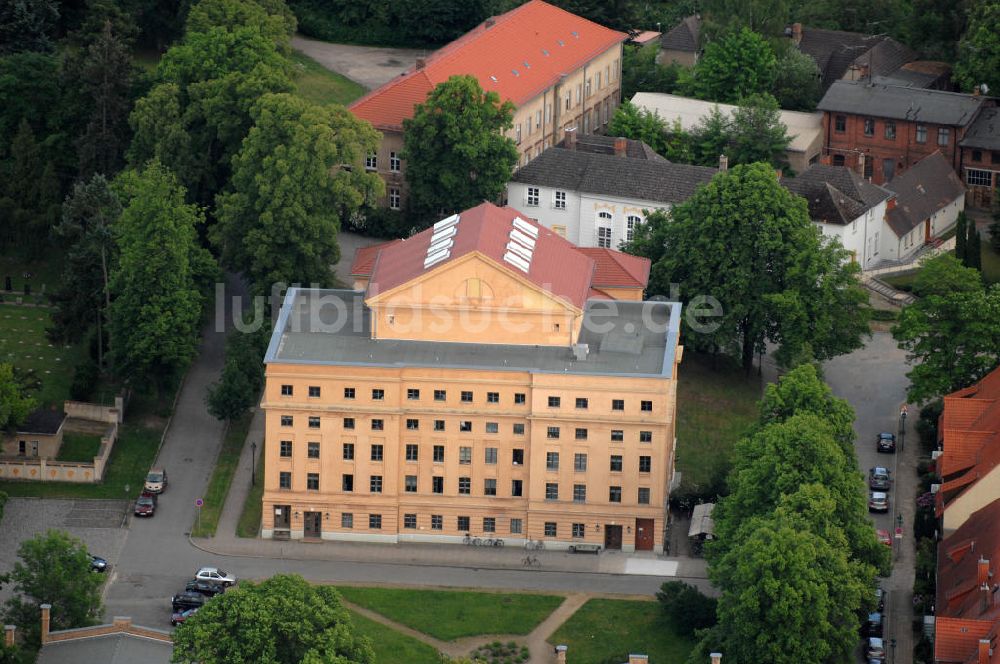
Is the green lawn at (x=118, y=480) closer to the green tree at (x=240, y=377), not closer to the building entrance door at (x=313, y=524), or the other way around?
the green tree at (x=240, y=377)

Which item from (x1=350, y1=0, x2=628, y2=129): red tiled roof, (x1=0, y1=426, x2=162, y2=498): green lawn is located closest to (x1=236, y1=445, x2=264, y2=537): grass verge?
(x1=0, y1=426, x2=162, y2=498): green lawn

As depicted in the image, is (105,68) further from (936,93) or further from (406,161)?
(936,93)

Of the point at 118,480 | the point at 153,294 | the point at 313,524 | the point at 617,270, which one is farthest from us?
the point at 153,294

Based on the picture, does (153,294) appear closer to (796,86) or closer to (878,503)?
(878,503)

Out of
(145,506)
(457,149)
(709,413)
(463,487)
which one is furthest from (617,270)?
(145,506)

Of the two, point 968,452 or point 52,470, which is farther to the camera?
point 52,470

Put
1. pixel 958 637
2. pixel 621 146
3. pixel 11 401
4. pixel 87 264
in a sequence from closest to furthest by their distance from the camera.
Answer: pixel 958 637, pixel 11 401, pixel 87 264, pixel 621 146

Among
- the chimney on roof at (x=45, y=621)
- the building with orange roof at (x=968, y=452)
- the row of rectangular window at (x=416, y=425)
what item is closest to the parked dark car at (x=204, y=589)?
the row of rectangular window at (x=416, y=425)
